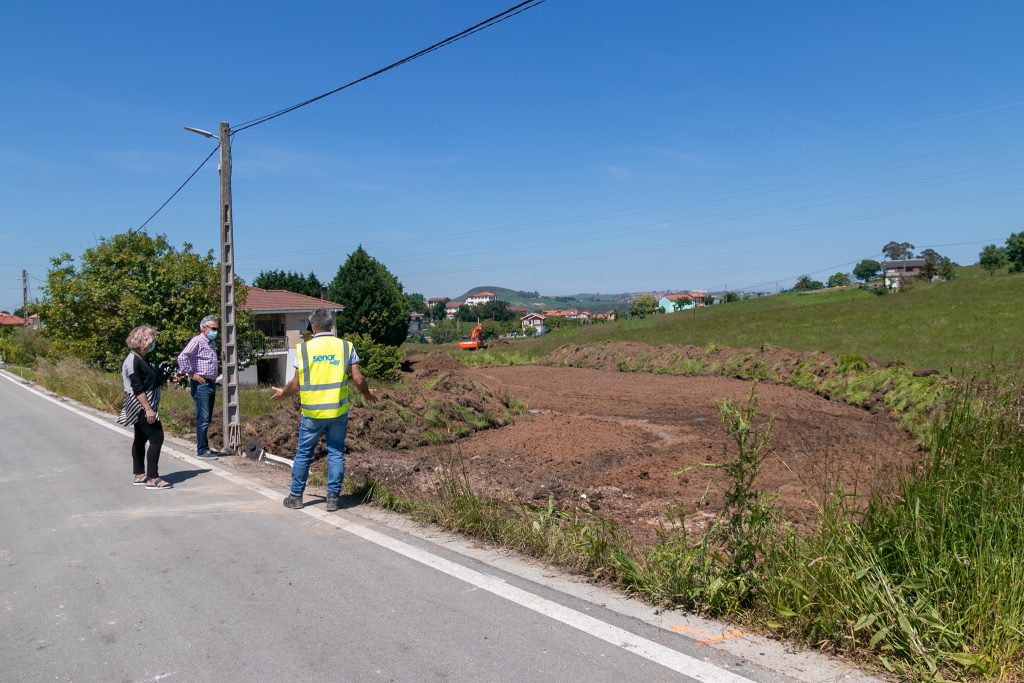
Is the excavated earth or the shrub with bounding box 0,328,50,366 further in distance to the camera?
the shrub with bounding box 0,328,50,366

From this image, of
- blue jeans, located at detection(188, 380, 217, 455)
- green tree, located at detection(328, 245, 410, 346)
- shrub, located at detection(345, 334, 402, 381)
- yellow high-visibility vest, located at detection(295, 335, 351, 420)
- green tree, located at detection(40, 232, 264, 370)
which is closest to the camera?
yellow high-visibility vest, located at detection(295, 335, 351, 420)

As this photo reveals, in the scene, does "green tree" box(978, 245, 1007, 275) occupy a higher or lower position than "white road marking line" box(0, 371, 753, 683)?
higher

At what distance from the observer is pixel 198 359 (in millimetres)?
10242

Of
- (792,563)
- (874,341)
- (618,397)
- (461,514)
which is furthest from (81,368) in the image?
(874,341)

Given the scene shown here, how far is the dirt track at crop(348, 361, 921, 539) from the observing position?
717cm

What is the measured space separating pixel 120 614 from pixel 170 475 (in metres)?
4.75

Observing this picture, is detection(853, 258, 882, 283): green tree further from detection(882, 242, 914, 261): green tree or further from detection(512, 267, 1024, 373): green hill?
detection(512, 267, 1024, 373): green hill

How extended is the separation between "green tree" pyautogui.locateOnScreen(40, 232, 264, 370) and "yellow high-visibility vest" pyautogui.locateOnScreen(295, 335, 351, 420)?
1923 cm

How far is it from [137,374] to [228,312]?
94.8 inches

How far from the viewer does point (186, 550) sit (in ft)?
19.3

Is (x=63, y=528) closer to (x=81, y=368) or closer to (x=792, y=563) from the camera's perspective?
(x=792, y=563)

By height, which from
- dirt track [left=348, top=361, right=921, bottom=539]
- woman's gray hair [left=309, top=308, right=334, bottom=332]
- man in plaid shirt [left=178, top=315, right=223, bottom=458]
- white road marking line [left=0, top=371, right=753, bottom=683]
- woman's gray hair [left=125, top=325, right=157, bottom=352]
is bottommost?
dirt track [left=348, top=361, right=921, bottom=539]

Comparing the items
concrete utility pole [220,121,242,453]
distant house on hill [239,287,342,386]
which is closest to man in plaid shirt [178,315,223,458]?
concrete utility pole [220,121,242,453]

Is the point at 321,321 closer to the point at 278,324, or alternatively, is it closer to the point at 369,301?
the point at 369,301
